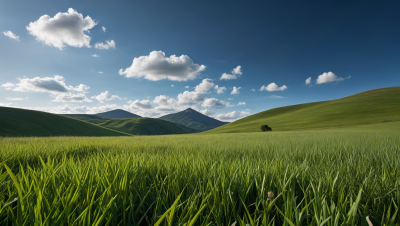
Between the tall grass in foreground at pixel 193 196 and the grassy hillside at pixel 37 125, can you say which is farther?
the grassy hillside at pixel 37 125

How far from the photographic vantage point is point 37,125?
44344 millimetres

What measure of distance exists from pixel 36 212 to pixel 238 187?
3.02 ft

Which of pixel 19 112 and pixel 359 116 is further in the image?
pixel 19 112

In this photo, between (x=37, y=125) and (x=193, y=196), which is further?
(x=37, y=125)

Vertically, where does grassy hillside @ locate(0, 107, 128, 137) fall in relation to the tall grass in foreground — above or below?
above

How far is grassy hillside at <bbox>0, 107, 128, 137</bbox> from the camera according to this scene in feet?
125

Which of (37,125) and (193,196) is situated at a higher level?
A: (37,125)

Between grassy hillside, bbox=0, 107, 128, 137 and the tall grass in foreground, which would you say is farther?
grassy hillside, bbox=0, 107, 128, 137

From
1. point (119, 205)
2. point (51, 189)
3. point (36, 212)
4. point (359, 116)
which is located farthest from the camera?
point (359, 116)

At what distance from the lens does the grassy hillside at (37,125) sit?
38.2 metres

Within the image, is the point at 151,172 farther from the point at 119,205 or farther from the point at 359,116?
the point at 359,116

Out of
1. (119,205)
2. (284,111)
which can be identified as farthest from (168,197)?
(284,111)

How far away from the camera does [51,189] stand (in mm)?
895

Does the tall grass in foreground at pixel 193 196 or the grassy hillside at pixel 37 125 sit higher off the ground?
the grassy hillside at pixel 37 125
